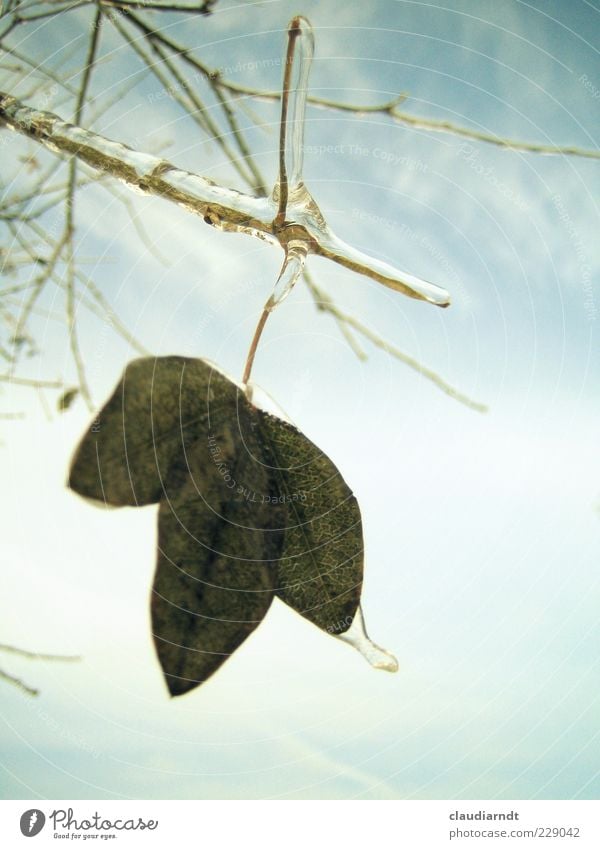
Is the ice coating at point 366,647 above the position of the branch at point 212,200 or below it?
below

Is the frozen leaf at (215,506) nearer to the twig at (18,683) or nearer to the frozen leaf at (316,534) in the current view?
the frozen leaf at (316,534)

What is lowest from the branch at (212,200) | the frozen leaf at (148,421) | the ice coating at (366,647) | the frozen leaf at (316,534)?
the ice coating at (366,647)

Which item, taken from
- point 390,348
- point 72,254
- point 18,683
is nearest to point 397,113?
point 390,348

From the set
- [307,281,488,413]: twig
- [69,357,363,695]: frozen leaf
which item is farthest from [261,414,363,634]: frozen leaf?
[307,281,488,413]: twig

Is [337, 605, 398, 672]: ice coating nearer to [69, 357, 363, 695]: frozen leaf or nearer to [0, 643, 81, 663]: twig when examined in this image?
[69, 357, 363, 695]: frozen leaf

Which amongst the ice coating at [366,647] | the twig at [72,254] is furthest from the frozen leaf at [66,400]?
the ice coating at [366,647]

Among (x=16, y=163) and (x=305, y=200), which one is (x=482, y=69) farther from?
(x=16, y=163)

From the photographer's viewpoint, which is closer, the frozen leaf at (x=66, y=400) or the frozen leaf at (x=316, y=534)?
the frozen leaf at (x=316, y=534)

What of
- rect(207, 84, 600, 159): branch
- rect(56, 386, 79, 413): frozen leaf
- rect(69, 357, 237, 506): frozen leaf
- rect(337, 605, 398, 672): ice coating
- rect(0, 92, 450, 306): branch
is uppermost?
rect(207, 84, 600, 159): branch

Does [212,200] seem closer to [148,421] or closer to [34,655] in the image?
[148,421]
